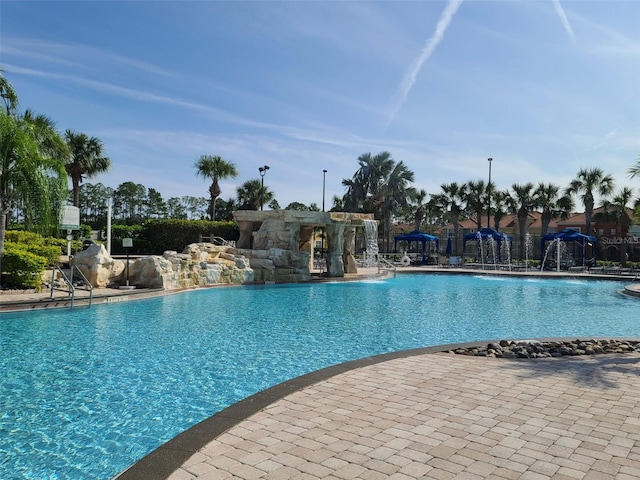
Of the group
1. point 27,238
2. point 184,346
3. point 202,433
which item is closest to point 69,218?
point 27,238

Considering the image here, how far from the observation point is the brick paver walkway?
10.6 ft

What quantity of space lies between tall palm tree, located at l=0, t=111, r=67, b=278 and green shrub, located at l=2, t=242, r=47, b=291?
290 mm

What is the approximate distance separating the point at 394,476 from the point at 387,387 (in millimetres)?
2100

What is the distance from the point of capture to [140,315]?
1176 cm

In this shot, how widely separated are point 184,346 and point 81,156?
85.2ft

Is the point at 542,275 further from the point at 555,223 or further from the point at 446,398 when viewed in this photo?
the point at 555,223

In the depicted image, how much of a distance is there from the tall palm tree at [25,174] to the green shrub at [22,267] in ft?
0.95

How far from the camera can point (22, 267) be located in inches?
522

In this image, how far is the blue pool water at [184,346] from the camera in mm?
4625

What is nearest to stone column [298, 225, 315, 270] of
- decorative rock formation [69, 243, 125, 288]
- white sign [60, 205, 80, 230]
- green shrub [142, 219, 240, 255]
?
green shrub [142, 219, 240, 255]

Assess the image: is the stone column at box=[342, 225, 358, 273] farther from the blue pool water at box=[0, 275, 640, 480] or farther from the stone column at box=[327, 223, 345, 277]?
the blue pool water at box=[0, 275, 640, 480]

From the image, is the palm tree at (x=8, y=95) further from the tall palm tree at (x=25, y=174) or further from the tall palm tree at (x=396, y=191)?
the tall palm tree at (x=396, y=191)

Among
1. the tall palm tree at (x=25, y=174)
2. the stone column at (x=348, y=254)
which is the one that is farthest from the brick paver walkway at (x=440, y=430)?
the stone column at (x=348, y=254)

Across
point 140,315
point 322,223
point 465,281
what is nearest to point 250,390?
point 140,315
